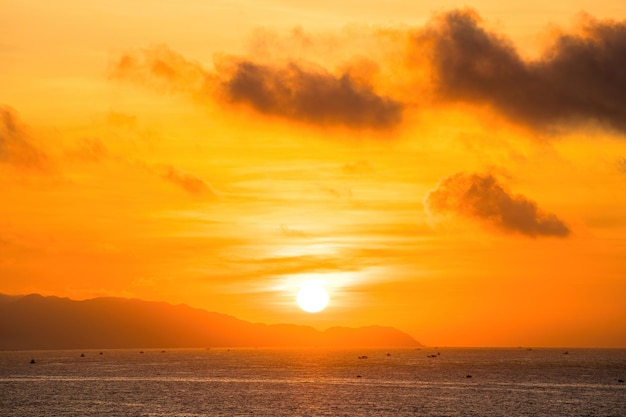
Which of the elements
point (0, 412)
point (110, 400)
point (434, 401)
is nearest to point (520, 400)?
point (434, 401)

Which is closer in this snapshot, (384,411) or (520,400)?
(384,411)

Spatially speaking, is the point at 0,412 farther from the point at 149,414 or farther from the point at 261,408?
the point at 261,408

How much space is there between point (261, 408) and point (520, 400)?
6164 centimetres

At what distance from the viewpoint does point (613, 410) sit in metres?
172

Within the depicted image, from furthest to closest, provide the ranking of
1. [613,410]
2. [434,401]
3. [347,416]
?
[434,401], [613,410], [347,416]

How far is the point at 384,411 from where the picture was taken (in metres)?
171

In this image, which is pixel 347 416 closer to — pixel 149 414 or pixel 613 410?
pixel 149 414

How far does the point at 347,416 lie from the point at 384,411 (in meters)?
12.3

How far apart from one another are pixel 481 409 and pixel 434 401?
1986 centimetres

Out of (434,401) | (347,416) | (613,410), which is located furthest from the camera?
(434,401)

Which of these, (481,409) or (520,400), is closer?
(481,409)

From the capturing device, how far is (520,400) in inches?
7653

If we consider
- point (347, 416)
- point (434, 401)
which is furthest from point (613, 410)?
point (347, 416)

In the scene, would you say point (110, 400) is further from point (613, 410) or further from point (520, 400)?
point (613, 410)
